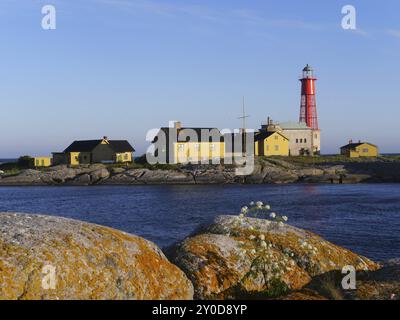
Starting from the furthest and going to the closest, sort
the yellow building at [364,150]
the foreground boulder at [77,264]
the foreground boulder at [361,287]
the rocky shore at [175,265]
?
the yellow building at [364,150] < the foreground boulder at [361,287] < the rocky shore at [175,265] < the foreground boulder at [77,264]

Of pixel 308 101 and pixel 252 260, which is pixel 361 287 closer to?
pixel 252 260

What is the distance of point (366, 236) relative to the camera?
2803 cm

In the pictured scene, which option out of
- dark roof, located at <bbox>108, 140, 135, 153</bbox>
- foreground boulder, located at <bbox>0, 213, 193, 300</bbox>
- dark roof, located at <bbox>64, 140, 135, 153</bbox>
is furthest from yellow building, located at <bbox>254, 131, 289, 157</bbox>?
foreground boulder, located at <bbox>0, 213, 193, 300</bbox>

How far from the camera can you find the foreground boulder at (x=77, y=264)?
22.3 feet

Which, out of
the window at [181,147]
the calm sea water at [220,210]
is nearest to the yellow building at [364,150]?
the window at [181,147]

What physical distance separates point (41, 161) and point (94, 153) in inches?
471

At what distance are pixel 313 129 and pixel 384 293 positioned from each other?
325ft

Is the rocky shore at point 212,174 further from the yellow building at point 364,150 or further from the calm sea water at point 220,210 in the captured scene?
the yellow building at point 364,150

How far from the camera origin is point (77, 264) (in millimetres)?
7316

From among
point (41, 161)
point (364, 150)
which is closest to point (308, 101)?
point (364, 150)

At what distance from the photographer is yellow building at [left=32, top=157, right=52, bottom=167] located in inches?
3752

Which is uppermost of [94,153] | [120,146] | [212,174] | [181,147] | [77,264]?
[120,146]

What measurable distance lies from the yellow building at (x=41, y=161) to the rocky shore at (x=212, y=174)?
1144cm
